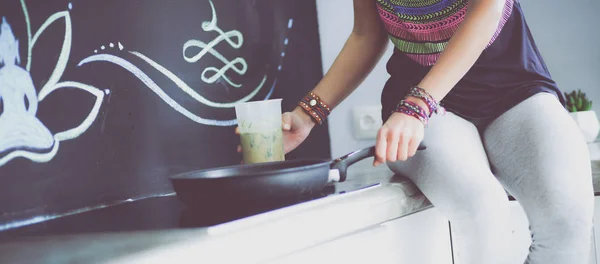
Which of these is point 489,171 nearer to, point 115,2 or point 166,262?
point 166,262

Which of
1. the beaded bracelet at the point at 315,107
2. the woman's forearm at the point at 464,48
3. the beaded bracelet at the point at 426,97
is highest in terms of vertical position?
the woman's forearm at the point at 464,48

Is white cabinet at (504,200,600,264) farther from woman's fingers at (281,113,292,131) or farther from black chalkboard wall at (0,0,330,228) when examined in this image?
black chalkboard wall at (0,0,330,228)

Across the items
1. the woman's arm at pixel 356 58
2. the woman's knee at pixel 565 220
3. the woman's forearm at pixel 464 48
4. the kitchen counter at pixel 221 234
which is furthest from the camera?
the woman's arm at pixel 356 58

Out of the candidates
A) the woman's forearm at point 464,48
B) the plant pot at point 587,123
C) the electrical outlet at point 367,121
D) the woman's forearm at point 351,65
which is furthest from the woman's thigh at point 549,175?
the electrical outlet at point 367,121

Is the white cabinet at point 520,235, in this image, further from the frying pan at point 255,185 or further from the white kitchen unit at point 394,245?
the frying pan at point 255,185

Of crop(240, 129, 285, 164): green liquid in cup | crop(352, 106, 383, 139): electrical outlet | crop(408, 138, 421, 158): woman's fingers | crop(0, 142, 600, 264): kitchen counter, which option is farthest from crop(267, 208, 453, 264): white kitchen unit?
crop(352, 106, 383, 139): electrical outlet

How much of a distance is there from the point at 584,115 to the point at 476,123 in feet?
1.53

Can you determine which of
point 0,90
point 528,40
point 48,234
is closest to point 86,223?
point 48,234

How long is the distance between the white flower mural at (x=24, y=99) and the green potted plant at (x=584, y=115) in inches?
42.6

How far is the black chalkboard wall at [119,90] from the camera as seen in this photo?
107cm

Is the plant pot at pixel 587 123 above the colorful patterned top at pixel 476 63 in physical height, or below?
below

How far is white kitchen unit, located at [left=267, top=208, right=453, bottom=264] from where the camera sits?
0.85 m

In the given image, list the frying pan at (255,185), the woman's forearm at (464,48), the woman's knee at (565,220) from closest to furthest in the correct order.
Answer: the frying pan at (255,185) → the woman's knee at (565,220) → the woman's forearm at (464,48)

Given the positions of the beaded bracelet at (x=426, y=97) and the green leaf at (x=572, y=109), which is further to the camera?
the green leaf at (x=572, y=109)
